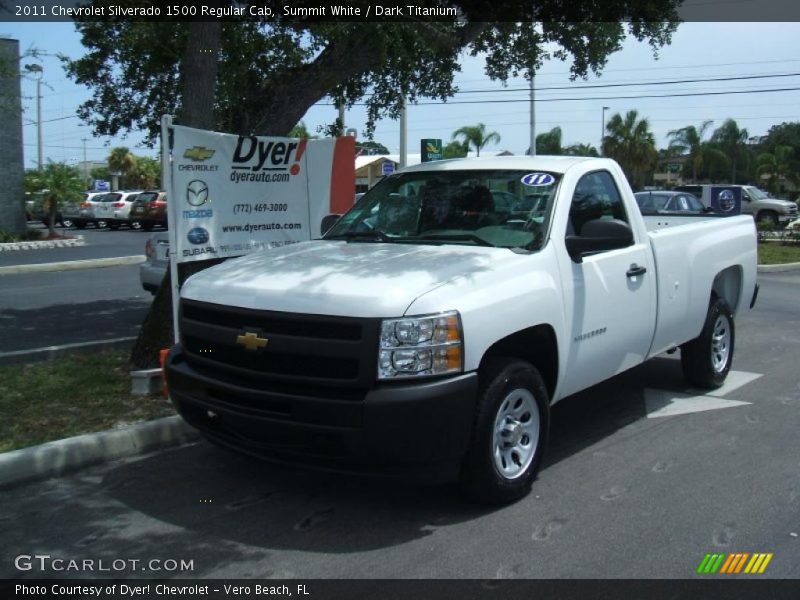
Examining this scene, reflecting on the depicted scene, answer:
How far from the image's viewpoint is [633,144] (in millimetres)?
54094

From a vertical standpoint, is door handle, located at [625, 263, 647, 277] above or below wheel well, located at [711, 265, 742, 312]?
above

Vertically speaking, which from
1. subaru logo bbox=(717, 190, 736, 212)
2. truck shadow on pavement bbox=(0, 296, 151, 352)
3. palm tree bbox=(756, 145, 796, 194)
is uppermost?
palm tree bbox=(756, 145, 796, 194)

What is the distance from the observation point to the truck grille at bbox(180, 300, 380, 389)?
398 centimetres

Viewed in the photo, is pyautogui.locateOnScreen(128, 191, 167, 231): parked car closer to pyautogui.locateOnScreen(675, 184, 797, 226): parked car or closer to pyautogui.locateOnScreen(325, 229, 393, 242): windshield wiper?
pyautogui.locateOnScreen(675, 184, 797, 226): parked car

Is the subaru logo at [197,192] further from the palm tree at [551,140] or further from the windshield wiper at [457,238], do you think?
the palm tree at [551,140]

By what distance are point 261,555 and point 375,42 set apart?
530 cm

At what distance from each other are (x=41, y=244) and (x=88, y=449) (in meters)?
20.7

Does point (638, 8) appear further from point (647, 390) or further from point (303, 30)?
point (647, 390)

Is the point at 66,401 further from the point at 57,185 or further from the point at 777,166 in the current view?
the point at 777,166

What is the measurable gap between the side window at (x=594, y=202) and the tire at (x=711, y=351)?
1.59 m

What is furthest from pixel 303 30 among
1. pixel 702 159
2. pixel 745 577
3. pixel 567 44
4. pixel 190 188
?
pixel 702 159

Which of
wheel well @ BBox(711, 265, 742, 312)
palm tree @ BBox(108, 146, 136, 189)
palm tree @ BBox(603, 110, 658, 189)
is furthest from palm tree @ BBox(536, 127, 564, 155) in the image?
wheel well @ BBox(711, 265, 742, 312)

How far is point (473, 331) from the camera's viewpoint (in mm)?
4113

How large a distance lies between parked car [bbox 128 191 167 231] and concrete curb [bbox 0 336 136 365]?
2552cm
